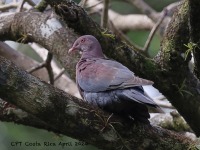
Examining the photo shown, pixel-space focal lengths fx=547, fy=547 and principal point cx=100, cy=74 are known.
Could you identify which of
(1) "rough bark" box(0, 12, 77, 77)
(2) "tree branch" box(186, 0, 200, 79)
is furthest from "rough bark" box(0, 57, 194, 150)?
(1) "rough bark" box(0, 12, 77, 77)

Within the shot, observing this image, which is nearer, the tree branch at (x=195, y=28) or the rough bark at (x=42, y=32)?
the tree branch at (x=195, y=28)

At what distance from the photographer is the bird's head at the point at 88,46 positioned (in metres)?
3.62

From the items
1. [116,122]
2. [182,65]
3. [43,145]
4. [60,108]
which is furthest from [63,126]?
[43,145]

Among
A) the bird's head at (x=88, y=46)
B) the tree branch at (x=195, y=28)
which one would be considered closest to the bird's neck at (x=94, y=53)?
the bird's head at (x=88, y=46)

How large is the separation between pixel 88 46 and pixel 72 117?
104 centimetres

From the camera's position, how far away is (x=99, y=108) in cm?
303

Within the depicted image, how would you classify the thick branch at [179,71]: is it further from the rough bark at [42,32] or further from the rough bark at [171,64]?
the rough bark at [42,32]

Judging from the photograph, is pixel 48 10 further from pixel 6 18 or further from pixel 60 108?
pixel 60 108

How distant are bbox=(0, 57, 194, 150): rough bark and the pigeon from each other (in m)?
0.08

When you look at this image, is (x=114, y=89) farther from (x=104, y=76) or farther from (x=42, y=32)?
(x=42, y=32)

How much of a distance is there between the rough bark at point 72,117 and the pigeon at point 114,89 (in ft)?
0.27

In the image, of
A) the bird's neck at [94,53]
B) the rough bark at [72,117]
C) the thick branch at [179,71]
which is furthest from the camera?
the bird's neck at [94,53]

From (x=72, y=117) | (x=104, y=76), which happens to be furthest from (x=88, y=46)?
(x=72, y=117)

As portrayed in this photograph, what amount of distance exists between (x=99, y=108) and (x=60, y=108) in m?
0.40
